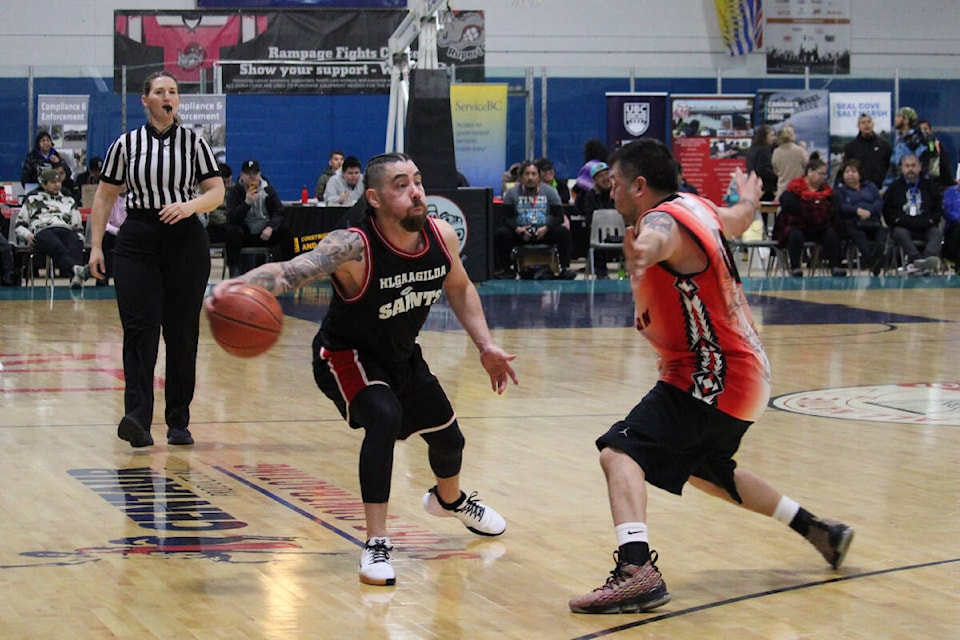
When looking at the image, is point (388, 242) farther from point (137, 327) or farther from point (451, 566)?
point (137, 327)

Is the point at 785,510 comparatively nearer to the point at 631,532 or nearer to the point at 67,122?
the point at 631,532

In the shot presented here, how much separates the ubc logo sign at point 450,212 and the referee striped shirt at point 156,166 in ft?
30.5

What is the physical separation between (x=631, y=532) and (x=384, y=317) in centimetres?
120

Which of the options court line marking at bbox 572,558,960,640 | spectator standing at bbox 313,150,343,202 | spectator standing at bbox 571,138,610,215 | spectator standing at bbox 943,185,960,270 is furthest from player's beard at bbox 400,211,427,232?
spectator standing at bbox 943,185,960,270

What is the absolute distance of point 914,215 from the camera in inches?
762

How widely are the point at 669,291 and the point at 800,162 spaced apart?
16502 millimetres

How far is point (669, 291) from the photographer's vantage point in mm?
4805

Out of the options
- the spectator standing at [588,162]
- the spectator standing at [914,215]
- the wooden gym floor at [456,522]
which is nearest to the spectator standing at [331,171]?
the spectator standing at [588,162]

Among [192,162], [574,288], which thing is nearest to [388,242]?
[192,162]

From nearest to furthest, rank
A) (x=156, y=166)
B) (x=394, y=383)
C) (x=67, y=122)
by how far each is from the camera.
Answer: (x=394, y=383), (x=156, y=166), (x=67, y=122)

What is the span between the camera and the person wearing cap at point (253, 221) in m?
17.6

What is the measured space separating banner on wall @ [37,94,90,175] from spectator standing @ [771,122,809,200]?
32.7 ft

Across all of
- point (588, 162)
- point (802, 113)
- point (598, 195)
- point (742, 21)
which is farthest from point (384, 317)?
point (742, 21)

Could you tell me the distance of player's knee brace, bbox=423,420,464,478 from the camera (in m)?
5.47
